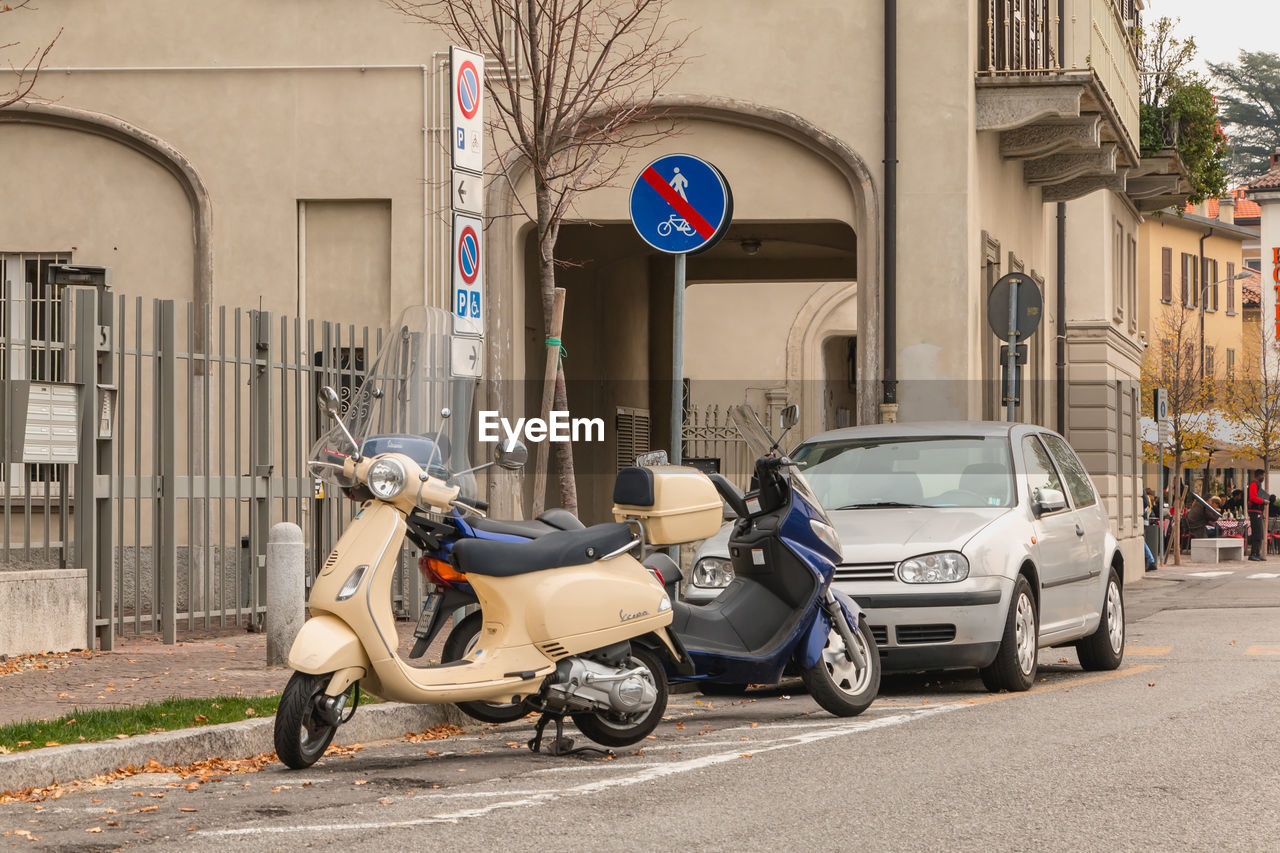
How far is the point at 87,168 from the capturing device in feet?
59.9

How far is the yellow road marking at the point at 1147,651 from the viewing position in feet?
43.0

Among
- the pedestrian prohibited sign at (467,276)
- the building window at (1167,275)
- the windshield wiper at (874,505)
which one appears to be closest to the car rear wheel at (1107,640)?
the windshield wiper at (874,505)

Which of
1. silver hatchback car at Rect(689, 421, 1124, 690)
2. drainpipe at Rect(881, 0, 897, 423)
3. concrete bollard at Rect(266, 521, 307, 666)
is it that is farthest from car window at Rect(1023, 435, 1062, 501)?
drainpipe at Rect(881, 0, 897, 423)

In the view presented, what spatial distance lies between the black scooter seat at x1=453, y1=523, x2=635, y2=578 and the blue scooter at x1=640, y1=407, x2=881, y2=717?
2.37 ft

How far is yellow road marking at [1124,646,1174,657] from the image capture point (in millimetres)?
13109

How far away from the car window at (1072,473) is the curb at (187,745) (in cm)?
480

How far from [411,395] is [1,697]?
9.29 ft

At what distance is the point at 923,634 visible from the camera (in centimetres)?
991

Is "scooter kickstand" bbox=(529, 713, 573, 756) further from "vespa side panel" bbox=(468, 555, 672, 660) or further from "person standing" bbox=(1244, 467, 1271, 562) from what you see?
"person standing" bbox=(1244, 467, 1271, 562)

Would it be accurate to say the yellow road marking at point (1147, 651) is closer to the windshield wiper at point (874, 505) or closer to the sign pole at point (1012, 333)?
the windshield wiper at point (874, 505)

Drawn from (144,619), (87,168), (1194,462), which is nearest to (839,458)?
(144,619)

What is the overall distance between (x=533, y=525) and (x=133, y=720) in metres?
1.98

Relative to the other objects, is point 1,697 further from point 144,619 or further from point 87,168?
point 87,168

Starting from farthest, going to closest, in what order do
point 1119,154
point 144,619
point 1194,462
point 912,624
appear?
1. point 1194,462
2. point 1119,154
3. point 144,619
4. point 912,624
